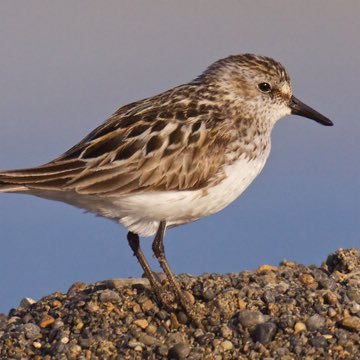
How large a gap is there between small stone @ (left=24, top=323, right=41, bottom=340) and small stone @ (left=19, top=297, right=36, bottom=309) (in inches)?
42.1

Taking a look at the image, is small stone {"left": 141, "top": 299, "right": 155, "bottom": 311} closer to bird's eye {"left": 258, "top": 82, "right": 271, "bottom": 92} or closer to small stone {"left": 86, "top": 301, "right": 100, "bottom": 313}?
small stone {"left": 86, "top": 301, "right": 100, "bottom": 313}

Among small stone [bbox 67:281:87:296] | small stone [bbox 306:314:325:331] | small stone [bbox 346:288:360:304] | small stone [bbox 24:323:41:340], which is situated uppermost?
small stone [bbox 67:281:87:296]

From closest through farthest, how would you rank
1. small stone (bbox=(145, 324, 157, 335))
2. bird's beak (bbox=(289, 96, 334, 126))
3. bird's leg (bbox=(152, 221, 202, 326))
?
small stone (bbox=(145, 324, 157, 335)) → bird's leg (bbox=(152, 221, 202, 326)) → bird's beak (bbox=(289, 96, 334, 126))

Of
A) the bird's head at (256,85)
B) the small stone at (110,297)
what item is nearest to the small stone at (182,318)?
the small stone at (110,297)

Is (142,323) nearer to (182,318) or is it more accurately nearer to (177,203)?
(182,318)

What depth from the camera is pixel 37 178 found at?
1150 cm

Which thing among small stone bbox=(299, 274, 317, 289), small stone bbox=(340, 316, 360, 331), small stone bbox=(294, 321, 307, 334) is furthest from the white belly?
small stone bbox=(340, 316, 360, 331)

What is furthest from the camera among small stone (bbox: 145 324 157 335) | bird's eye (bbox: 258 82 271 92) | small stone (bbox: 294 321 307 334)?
bird's eye (bbox: 258 82 271 92)

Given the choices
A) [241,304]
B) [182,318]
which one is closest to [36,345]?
[182,318]

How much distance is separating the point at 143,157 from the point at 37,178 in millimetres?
1128

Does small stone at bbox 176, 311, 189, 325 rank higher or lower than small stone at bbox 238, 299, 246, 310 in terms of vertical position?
higher

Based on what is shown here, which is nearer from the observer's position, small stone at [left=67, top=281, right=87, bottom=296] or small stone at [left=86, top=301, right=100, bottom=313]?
small stone at [left=86, top=301, right=100, bottom=313]

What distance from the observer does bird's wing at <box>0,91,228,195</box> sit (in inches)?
453

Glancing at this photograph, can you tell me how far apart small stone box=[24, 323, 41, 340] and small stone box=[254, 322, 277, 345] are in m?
2.34
